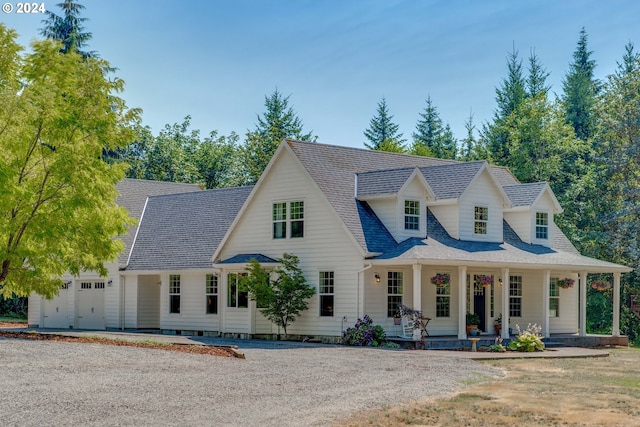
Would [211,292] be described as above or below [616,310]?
above

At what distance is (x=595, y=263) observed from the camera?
112 feet

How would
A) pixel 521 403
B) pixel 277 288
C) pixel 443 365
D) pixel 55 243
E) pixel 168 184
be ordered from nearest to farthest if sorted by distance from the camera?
pixel 521 403, pixel 443 365, pixel 55 243, pixel 277 288, pixel 168 184

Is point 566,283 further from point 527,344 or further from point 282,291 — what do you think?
point 282,291

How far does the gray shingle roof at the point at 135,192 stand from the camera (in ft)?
132

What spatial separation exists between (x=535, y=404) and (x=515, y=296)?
19.1 m

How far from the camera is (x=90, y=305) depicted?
39.4 m

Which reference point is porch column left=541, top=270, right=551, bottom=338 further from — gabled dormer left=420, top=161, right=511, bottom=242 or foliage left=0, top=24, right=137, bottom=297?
foliage left=0, top=24, right=137, bottom=297

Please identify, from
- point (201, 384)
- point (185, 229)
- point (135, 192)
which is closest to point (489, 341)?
point (185, 229)

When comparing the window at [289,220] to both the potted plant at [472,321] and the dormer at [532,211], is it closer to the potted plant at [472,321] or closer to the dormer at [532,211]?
the potted plant at [472,321]

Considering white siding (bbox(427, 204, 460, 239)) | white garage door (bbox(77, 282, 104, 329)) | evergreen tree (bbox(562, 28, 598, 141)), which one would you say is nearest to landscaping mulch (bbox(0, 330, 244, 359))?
white siding (bbox(427, 204, 460, 239))

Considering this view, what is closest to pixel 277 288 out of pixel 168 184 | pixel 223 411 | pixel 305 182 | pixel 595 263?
pixel 305 182

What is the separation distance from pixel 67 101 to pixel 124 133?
6.43 ft

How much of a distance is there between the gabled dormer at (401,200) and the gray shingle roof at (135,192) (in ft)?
40.0

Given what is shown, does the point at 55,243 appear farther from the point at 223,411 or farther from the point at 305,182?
the point at 223,411
